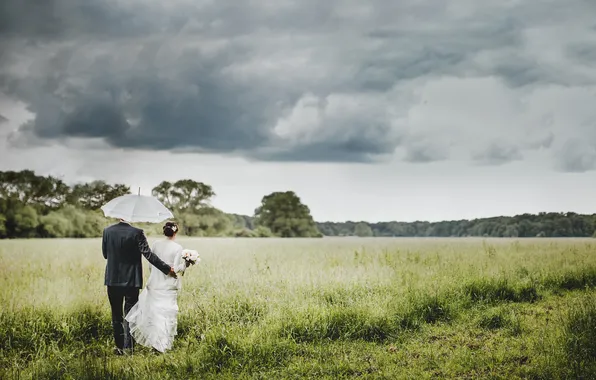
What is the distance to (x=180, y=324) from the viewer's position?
11.0m

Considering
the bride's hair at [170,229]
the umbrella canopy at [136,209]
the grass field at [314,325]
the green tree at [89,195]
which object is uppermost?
the green tree at [89,195]

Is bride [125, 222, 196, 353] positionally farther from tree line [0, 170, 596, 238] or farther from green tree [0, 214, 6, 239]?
green tree [0, 214, 6, 239]

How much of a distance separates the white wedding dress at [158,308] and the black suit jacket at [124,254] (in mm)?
287

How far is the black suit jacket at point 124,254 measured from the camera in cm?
934

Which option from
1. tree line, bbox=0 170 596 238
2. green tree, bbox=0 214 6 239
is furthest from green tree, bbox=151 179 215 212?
green tree, bbox=0 214 6 239

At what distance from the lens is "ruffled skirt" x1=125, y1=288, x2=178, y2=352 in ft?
31.5

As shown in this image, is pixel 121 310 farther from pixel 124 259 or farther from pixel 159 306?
pixel 124 259

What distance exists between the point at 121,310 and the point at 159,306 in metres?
0.70

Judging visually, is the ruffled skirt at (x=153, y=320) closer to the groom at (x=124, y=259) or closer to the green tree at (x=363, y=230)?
the groom at (x=124, y=259)

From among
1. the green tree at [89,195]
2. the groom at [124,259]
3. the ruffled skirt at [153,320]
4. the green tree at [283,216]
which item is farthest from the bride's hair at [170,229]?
the green tree at [283,216]

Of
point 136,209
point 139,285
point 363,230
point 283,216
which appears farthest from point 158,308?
point 363,230

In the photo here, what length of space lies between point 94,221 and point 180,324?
4215 cm

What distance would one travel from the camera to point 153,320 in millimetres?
9609

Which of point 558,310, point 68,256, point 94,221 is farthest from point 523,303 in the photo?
point 94,221
